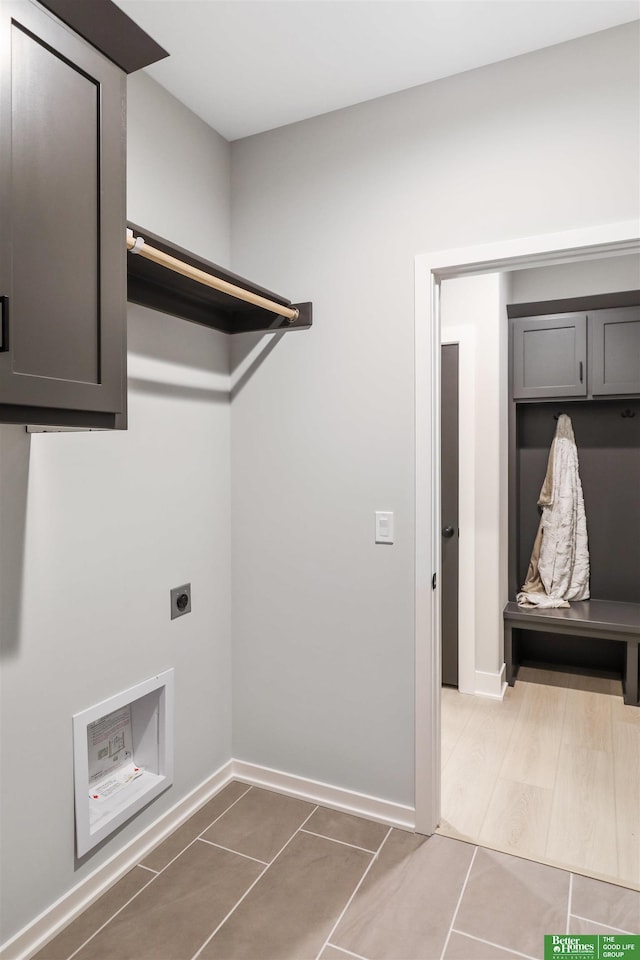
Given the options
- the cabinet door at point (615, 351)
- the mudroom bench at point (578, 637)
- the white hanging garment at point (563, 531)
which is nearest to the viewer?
the mudroom bench at point (578, 637)

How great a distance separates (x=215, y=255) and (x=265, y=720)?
1.87 meters

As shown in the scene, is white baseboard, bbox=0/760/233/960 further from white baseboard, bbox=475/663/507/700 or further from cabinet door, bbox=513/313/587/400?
cabinet door, bbox=513/313/587/400

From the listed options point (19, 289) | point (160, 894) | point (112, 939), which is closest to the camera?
point (19, 289)

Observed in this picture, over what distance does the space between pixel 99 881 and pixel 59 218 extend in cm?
185

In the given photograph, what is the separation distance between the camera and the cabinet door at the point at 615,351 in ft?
11.0

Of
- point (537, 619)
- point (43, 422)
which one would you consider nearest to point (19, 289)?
point (43, 422)

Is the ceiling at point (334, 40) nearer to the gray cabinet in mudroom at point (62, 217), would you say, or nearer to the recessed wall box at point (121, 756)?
the gray cabinet in mudroom at point (62, 217)

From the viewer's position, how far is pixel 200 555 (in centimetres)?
228

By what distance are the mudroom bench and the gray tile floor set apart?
154cm

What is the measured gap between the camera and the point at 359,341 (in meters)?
2.17

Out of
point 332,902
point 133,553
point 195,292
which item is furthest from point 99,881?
point 195,292

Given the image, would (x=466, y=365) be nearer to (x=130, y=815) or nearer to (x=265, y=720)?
(x=265, y=720)

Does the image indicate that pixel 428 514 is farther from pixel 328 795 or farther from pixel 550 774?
pixel 550 774

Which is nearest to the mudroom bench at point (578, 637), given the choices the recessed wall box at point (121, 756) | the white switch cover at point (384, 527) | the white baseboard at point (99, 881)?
the white switch cover at point (384, 527)
